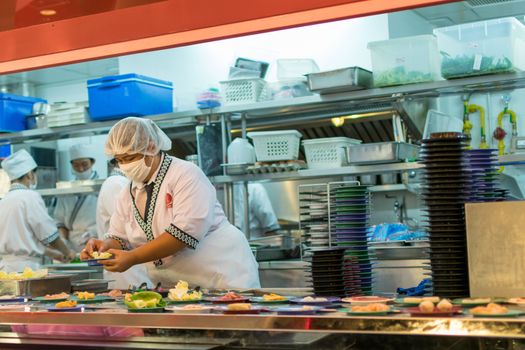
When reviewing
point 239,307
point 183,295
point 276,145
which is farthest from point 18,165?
point 239,307

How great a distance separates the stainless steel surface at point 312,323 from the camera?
6.09ft

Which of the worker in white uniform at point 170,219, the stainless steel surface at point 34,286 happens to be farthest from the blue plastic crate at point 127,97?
the stainless steel surface at point 34,286

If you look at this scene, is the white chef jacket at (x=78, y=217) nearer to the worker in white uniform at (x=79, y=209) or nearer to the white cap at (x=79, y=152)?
the worker in white uniform at (x=79, y=209)

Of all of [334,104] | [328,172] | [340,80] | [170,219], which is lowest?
[170,219]

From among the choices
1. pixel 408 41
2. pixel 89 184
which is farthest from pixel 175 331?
pixel 89 184

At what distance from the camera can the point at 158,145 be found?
3984 mm

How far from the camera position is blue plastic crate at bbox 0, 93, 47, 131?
6.84m

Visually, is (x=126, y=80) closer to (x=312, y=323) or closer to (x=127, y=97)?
(x=127, y=97)

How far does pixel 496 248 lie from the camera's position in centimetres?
234

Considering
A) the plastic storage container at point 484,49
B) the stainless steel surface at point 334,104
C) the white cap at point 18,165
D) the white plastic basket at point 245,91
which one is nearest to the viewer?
the plastic storage container at point 484,49

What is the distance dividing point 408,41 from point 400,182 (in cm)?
148

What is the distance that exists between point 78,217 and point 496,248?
579 centimetres

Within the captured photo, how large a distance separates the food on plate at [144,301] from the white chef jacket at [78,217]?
493cm

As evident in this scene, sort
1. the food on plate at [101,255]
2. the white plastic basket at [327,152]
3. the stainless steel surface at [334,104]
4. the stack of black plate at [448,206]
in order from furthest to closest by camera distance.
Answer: the white plastic basket at [327,152] → the stainless steel surface at [334,104] → the food on plate at [101,255] → the stack of black plate at [448,206]
